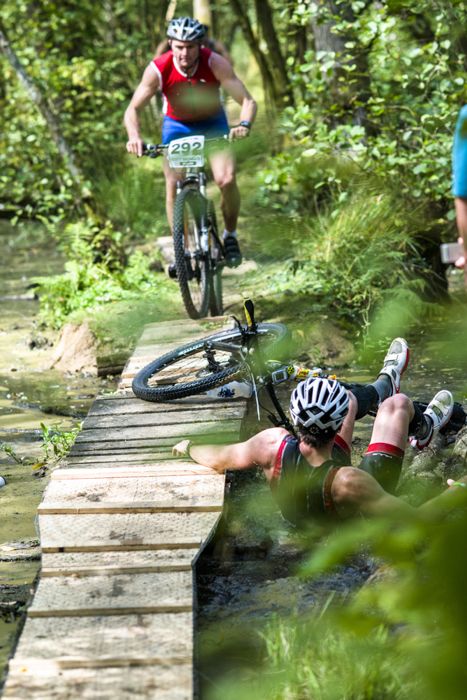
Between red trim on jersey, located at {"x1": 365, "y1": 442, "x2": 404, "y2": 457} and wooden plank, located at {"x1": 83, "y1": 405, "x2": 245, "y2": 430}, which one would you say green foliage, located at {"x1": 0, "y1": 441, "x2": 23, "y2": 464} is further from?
red trim on jersey, located at {"x1": 365, "y1": 442, "x2": 404, "y2": 457}

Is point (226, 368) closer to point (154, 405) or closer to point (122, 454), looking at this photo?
point (154, 405)

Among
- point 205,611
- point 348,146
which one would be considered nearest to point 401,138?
point 348,146

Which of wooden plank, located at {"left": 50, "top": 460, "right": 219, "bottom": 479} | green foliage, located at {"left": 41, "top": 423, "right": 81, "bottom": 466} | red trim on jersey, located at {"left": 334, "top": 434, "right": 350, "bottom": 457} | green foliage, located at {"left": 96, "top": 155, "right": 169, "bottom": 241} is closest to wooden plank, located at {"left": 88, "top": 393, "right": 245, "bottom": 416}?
green foliage, located at {"left": 41, "top": 423, "right": 81, "bottom": 466}

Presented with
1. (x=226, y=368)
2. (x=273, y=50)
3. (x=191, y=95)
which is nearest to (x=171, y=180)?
(x=191, y=95)

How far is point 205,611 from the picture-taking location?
4.34 meters

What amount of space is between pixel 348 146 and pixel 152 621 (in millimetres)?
6618

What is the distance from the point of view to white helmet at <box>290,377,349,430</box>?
4.55m

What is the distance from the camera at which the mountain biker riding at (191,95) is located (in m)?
7.62

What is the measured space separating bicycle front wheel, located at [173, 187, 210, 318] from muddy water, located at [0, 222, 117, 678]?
1175mm

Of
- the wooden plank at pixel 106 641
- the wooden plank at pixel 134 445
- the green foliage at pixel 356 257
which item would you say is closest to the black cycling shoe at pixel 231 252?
the green foliage at pixel 356 257

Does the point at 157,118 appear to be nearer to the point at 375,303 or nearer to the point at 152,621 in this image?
the point at 375,303

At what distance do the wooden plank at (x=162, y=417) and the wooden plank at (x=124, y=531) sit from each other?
1.36m

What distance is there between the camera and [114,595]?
12.8ft

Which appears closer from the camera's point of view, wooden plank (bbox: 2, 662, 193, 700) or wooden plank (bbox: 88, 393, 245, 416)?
wooden plank (bbox: 2, 662, 193, 700)
